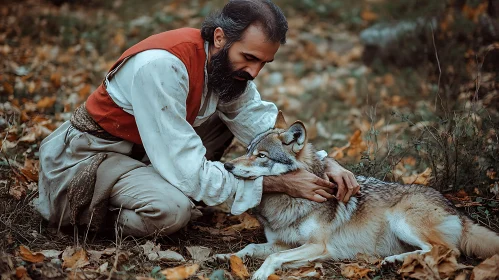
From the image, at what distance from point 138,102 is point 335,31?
28.8ft

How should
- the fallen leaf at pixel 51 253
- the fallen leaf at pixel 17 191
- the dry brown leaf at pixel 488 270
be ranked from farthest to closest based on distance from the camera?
the fallen leaf at pixel 17 191
the fallen leaf at pixel 51 253
the dry brown leaf at pixel 488 270

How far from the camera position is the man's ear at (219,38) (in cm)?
390

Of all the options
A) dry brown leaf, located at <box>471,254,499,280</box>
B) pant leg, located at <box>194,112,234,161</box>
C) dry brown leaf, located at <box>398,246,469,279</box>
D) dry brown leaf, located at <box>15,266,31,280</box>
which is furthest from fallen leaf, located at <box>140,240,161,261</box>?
dry brown leaf, located at <box>471,254,499,280</box>

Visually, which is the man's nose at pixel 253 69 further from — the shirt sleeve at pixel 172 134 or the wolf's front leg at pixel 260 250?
the wolf's front leg at pixel 260 250

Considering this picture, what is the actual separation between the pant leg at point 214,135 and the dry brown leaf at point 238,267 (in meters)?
1.36

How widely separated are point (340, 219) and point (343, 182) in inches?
11.5

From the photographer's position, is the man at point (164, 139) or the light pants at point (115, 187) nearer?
the man at point (164, 139)

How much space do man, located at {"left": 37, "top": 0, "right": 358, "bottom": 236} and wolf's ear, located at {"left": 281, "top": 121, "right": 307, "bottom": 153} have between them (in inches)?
8.8

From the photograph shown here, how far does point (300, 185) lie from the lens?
158 inches

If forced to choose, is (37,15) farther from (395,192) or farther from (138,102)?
(395,192)

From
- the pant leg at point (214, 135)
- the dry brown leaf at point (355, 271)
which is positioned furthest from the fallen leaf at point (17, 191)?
the dry brown leaf at point (355, 271)

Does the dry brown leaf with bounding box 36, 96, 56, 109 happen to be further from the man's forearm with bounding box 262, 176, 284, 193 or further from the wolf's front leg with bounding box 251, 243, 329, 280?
the wolf's front leg with bounding box 251, 243, 329, 280

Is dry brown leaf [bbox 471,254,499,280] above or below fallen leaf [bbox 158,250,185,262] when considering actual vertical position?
above

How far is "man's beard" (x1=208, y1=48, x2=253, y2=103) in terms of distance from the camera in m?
3.91
